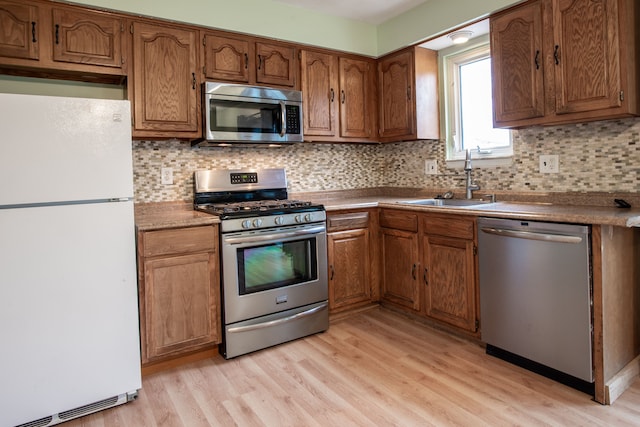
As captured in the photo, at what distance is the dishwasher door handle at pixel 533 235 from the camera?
198cm

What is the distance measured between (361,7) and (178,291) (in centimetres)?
256

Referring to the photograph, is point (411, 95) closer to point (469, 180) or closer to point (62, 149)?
point (469, 180)

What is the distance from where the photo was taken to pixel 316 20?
10.8 feet

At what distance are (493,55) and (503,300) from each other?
1574 millimetres

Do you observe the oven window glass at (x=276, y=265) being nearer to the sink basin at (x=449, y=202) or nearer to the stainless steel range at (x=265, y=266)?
the stainless steel range at (x=265, y=266)

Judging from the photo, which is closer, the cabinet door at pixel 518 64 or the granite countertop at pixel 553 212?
the granite countertop at pixel 553 212

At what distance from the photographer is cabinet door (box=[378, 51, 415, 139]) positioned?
3.36 m

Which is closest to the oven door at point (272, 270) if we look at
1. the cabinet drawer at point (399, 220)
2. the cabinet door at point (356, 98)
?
the cabinet drawer at point (399, 220)

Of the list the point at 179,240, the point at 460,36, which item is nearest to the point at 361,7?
the point at 460,36

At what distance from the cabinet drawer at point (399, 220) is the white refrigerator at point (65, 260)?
184cm

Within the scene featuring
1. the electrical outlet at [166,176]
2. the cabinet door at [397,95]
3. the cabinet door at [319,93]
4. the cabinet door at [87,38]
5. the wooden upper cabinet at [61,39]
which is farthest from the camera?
the cabinet door at [397,95]

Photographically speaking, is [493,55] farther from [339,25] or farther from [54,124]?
[54,124]

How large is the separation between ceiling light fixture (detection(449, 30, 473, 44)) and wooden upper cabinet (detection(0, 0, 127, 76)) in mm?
2271

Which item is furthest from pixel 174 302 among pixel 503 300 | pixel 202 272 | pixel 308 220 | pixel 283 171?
pixel 503 300
